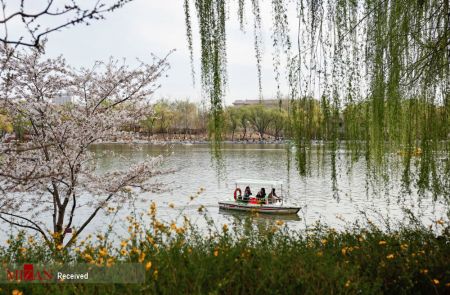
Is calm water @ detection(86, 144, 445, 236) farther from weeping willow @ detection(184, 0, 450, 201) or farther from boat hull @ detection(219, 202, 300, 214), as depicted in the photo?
weeping willow @ detection(184, 0, 450, 201)

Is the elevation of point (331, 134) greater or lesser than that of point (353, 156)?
greater

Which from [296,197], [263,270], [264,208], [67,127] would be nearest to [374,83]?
[263,270]

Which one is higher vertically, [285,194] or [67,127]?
[67,127]

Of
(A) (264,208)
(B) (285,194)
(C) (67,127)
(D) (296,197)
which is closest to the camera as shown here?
(C) (67,127)

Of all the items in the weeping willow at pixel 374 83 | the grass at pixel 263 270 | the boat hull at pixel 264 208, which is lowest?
the boat hull at pixel 264 208

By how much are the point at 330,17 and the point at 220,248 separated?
4.93 feet

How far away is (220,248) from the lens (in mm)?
2514

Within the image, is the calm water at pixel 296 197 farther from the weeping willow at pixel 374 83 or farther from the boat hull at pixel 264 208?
the weeping willow at pixel 374 83

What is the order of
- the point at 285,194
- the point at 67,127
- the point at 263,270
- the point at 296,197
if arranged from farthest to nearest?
1. the point at 285,194
2. the point at 296,197
3. the point at 67,127
4. the point at 263,270

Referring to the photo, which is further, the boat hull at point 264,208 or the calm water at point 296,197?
the boat hull at point 264,208

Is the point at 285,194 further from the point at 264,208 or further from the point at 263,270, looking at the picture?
the point at 263,270

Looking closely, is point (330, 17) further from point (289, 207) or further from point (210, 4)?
point (289, 207)

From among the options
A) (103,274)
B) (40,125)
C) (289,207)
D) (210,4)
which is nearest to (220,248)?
(103,274)

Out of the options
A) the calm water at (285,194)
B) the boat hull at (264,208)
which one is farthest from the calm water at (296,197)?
the boat hull at (264,208)
